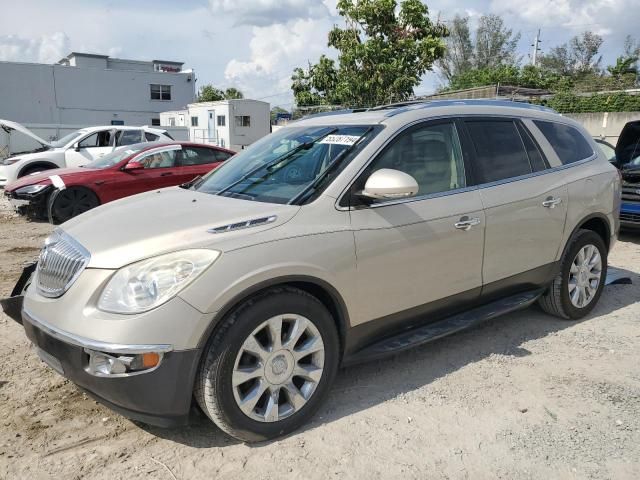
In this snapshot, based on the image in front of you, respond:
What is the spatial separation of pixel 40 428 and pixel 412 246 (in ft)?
7.92

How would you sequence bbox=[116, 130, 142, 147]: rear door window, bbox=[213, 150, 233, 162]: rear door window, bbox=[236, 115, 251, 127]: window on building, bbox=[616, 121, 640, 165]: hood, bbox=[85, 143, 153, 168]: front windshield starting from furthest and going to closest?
bbox=[236, 115, 251, 127]: window on building
bbox=[116, 130, 142, 147]: rear door window
bbox=[213, 150, 233, 162]: rear door window
bbox=[85, 143, 153, 168]: front windshield
bbox=[616, 121, 640, 165]: hood

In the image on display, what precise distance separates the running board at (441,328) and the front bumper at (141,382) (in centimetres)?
107

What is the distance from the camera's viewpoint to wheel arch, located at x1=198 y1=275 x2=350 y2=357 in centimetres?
269

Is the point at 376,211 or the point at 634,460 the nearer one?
the point at 634,460

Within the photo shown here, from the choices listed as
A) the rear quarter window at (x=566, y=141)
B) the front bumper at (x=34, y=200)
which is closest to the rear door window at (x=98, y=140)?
the front bumper at (x=34, y=200)

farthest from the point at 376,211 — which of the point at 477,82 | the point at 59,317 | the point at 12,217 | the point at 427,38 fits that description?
the point at 477,82

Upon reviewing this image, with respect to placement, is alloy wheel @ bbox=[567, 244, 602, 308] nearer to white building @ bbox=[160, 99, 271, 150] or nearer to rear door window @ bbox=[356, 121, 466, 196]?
rear door window @ bbox=[356, 121, 466, 196]

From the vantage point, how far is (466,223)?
373cm

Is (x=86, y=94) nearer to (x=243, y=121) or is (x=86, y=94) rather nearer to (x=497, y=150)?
→ (x=243, y=121)

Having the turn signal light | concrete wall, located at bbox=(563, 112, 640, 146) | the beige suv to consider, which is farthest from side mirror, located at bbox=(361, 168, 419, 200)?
concrete wall, located at bbox=(563, 112, 640, 146)

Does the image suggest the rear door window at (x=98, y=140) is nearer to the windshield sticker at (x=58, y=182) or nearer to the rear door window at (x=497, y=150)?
the windshield sticker at (x=58, y=182)

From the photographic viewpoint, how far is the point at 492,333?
458cm

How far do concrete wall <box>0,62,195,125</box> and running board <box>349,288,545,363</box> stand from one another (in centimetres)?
4165

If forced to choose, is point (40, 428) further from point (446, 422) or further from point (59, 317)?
point (446, 422)
